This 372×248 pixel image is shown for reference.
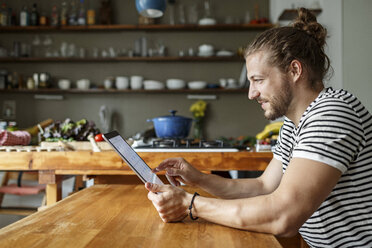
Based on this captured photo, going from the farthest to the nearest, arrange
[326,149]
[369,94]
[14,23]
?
[14,23] → [369,94] → [326,149]

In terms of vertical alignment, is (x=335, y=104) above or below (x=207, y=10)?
below

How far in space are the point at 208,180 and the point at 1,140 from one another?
122 cm

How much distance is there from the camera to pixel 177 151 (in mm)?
1723

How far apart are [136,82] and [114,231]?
12.8 ft

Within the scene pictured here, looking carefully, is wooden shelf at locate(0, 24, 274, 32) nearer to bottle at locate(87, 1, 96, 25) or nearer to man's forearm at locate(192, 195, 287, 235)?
bottle at locate(87, 1, 96, 25)

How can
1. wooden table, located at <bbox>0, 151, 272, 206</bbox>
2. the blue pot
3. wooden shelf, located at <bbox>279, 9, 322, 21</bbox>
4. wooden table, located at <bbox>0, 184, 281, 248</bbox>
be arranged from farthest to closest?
wooden shelf, located at <bbox>279, 9, 322, 21</bbox> < the blue pot < wooden table, located at <bbox>0, 151, 272, 206</bbox> < wooden table, located at <bbox>0, 184, 281, 248</bbox>

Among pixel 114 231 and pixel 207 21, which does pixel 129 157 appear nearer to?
pixel 114 231

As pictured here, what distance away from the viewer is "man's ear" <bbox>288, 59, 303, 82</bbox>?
1044 millimetres

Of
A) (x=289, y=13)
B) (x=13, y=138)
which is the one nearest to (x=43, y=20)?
(x=289, y=13)

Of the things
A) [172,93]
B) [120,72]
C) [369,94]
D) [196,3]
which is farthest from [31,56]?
[369,94]

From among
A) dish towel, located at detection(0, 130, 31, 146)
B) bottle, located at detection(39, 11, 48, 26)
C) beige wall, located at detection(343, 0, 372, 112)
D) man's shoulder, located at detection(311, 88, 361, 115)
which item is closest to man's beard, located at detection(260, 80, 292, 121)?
man's shoulder, located at detection(311, 88, 361, 115)

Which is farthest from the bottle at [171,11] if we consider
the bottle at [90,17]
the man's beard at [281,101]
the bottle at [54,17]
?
the man's beard at [281,101]

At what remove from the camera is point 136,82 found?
4602 mm

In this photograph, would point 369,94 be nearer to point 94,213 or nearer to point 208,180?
point 208,180
